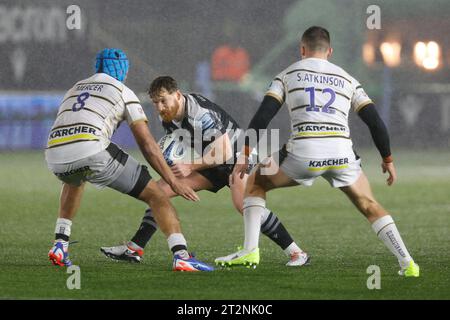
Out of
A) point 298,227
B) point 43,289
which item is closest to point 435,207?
point 298,227

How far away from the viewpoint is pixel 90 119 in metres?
9.86

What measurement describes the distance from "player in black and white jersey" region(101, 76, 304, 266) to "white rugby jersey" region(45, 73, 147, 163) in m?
0.58

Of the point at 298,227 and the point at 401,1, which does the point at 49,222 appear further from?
the point at 401,1

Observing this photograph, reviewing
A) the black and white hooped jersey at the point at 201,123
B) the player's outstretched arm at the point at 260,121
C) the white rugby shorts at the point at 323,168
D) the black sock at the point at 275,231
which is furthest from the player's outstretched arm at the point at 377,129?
the black and white hooped jersey at the point at 201,123

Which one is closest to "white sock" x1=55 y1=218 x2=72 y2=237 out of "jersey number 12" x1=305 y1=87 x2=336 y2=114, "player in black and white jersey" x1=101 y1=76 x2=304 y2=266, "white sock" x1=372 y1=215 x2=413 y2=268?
"player in black and white jersey" x1=101 y1=76 x2=304 y2=266

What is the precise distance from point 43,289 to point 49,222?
5.73 m

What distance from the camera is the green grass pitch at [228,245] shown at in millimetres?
8930

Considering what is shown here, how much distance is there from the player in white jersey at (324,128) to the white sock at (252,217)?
1.34ft

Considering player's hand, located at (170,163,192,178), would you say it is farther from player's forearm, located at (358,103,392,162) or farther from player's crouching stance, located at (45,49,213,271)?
player's forearm, located at (358,103,392,162)

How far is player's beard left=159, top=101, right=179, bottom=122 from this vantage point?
34.6ft

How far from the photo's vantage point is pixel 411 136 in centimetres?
3047

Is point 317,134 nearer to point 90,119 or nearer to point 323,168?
point 323,168

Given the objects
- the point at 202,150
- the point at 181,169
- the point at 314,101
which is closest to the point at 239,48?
the point at 202,150
